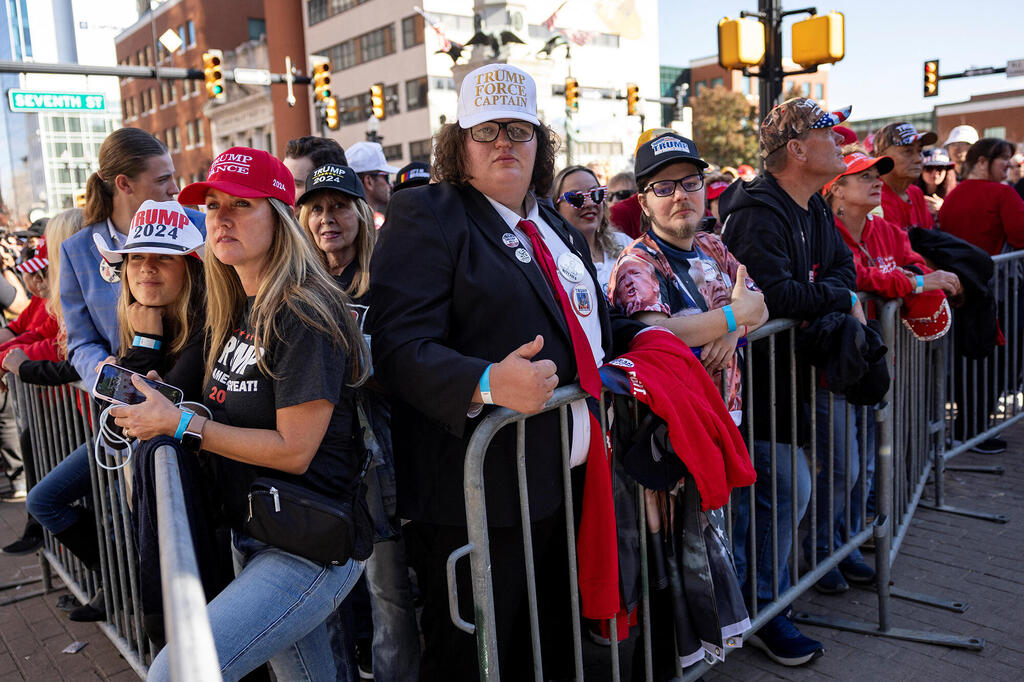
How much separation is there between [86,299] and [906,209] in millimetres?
4922

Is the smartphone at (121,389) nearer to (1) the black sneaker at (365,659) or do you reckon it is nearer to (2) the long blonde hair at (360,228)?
(2) the long blonde hair at (360,228)

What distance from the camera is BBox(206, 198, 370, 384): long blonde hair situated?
2.22m

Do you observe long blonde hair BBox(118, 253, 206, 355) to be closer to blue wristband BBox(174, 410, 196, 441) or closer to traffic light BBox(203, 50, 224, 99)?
blue wristband BBox(174, 410, 196, 441)

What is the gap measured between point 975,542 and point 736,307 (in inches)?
104

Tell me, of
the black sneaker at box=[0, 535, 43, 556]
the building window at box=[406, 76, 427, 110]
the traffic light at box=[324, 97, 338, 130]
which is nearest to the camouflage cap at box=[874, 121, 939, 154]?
the black sneaker at box=[0, 535, 43, 556]

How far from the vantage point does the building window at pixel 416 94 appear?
4516cm

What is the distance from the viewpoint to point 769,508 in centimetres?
342

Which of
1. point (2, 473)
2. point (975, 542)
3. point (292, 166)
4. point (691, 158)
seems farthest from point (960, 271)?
point (2, 473)

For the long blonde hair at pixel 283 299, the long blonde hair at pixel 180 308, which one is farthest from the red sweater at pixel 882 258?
the long blonde hair at pixel 180 308

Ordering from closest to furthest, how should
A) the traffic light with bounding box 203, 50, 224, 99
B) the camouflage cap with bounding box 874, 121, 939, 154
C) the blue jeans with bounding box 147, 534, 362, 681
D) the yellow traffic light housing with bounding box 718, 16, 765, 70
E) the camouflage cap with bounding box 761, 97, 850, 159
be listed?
the blue jeans with bounding box 147, 534, 362, 681
the camouflage cap with bounding box 761, 97, 850, 159
the camouflage cap with bounding box 874, 121, 939, 154
the yellow traffic light housing with bounding box 718, 16, 765, 70
the traffic light with bounding box 203, 50, 224, 99

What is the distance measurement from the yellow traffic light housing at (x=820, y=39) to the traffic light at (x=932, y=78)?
37.4 feet

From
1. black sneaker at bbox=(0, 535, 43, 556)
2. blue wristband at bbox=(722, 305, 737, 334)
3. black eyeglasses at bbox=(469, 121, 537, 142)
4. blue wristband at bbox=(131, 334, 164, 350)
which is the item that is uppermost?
black eyeglasses at bbox=(469, 121, 537, 142)

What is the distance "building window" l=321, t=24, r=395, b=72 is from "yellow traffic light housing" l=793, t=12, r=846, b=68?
130 feet

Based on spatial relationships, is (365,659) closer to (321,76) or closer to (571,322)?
(571,322)
